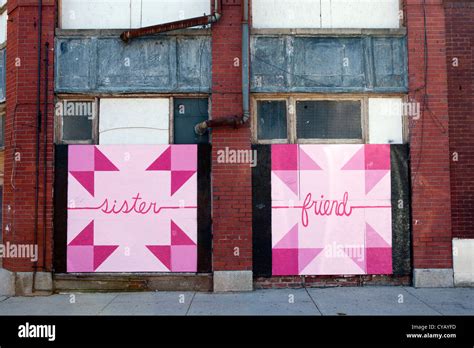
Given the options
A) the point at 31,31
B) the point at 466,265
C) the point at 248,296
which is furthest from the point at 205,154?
the point at 466,265

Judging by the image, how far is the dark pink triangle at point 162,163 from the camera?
7461 millimetres

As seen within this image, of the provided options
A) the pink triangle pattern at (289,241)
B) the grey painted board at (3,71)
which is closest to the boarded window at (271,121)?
the pink triangle pattern at (289,241)

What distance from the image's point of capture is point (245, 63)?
738 cm

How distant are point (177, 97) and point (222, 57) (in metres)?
1.13

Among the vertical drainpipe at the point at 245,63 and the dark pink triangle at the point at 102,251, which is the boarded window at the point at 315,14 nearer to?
the vertical drainpipe at the point at 245,63

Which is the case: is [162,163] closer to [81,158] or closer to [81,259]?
[81,158]

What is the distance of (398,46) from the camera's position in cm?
771

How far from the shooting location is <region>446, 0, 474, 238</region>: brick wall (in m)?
7.64

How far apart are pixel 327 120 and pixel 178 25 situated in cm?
331

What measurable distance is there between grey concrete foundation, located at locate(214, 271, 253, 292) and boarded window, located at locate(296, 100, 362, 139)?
2804 mm

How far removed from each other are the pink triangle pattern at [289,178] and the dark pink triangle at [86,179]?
134 inches

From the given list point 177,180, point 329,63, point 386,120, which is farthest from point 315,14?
point 177,180

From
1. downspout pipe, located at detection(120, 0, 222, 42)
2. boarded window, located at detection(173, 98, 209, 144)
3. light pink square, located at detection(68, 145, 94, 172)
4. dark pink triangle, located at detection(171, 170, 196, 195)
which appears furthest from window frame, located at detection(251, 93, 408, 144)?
light pink square, located at detection(68, 145, 94, 172)

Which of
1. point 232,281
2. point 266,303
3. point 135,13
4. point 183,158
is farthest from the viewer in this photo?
point 135,13
